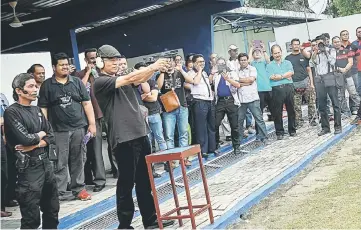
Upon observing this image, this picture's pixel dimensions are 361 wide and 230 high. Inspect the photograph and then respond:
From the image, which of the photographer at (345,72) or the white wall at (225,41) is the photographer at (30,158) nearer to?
the photographer at (345,72)

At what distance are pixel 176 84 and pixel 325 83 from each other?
3.48 meters

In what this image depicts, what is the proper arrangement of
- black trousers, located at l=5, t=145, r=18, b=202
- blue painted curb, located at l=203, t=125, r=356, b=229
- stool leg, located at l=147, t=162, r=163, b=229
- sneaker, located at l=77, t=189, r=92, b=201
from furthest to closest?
black trousers, located at l=5, t=145, r=18, b=202 → sneaker, located at l=77, t=189, r=92, b=201 → blue painted curb, located at l=203, t=125, r=356, b=229 → stool leg, located at l=147, t=162, r=163, b=229

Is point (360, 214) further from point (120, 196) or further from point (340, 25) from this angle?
point (340, 25)

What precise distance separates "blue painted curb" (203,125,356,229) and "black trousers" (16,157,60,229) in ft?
5.30

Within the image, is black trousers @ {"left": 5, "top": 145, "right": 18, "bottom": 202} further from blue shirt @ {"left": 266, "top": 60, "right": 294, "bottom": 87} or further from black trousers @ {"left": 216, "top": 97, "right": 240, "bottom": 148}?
blue shirt @ {"left": 266, "top": 60, "right": 294, "bottom": 87}

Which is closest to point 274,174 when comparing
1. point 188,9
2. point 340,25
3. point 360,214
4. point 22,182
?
point 360,214

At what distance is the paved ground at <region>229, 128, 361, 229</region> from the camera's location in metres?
5.83

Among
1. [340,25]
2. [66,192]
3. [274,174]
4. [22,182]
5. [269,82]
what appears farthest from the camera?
[340,25]

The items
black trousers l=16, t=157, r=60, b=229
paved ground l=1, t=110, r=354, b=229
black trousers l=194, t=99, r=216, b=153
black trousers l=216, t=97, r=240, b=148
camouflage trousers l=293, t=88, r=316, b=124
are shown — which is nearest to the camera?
black trousers l=16, t=157, r=60, b=229

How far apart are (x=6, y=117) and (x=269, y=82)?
733 centimetres

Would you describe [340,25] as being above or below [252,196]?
above

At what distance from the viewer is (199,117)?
9.83 meters

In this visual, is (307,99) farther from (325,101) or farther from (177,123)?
(177,123)

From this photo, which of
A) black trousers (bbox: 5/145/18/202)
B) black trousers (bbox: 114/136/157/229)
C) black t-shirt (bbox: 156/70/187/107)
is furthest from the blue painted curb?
black trousers (bbox: 5/145/18/202)
